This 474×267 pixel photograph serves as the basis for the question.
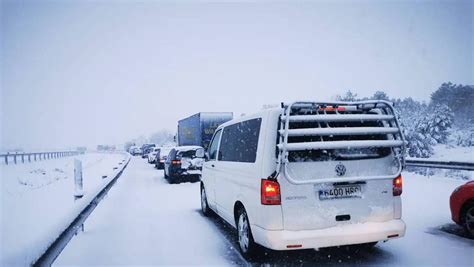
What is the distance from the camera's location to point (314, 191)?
162 inches

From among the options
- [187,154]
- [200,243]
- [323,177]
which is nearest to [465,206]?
[323,177]

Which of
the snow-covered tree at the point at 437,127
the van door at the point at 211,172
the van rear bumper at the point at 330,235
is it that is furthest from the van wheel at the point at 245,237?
the snow-covered tree at the point at 437,127

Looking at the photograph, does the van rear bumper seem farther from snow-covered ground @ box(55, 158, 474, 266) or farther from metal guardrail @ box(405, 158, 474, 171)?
metal guardrail @ box(405, 158, 474, 171)

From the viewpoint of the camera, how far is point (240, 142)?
543 centimetres

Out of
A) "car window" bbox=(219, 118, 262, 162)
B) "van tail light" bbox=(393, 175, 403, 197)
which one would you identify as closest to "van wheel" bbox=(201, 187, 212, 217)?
"car window" bbox=(219, 118, 262, 162)

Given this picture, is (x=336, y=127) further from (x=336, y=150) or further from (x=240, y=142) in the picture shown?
(x=240, y=142)

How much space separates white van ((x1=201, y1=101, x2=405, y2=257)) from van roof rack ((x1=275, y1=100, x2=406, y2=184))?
0.04 ft

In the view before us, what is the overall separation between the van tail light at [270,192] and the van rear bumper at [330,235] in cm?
35

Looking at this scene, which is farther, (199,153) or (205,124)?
(205,124)

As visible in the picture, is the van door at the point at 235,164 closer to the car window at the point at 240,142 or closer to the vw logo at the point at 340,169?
the car window at the point at 240,142

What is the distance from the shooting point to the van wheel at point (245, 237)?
4680mm

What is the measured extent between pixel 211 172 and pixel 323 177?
136 inches

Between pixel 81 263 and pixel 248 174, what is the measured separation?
9.00 ft

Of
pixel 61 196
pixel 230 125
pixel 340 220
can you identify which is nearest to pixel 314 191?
pixel 340 220
